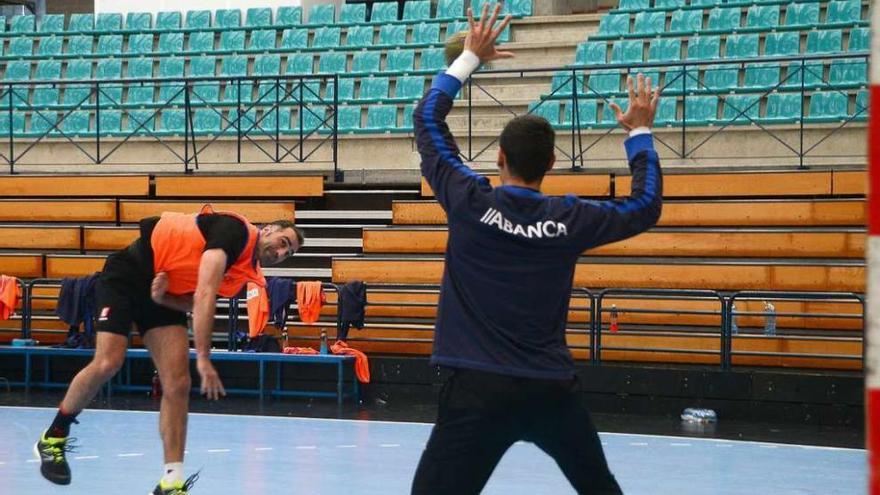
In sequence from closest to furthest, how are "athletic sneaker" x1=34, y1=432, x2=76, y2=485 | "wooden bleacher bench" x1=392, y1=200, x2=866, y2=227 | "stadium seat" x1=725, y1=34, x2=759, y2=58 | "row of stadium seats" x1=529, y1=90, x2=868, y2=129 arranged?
"athletic sneaker" x1=34, y1=432, x2=76, y2=485 < "wooden bleacher bench" x1=392, y1=200, x2=866, y2=227 < "row of stadium seats" x1=529, y1=90, x2=868, y2=129 < "stadium seat" x1=725, y1=34, x2=759, y2=58

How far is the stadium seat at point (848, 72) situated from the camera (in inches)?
582

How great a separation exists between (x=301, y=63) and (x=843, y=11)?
23.6ft

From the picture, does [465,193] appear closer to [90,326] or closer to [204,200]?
[90,326]

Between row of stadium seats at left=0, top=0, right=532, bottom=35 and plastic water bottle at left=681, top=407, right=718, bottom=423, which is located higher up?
row of stadium seats at left=0, top=0, right=532, bottom=35

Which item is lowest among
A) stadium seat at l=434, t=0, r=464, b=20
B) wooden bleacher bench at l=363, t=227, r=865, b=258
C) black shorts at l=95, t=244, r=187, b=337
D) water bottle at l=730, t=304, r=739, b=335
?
water bottle at l=730, t=304, r=739, b=335

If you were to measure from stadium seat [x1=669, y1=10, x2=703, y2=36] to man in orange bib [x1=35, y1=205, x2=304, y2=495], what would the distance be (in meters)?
11.0

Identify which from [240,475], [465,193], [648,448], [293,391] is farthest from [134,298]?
[293,391]

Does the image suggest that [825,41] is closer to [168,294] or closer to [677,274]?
[677,274]

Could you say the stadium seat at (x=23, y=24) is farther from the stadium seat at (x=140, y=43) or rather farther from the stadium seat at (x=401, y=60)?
the stadium seat at (x=401, y=60)

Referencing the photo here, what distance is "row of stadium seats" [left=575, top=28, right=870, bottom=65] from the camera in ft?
51.1

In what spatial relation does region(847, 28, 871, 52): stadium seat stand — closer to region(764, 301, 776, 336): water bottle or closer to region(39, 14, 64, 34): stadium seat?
region(764, 301, 776, 336): water bottle

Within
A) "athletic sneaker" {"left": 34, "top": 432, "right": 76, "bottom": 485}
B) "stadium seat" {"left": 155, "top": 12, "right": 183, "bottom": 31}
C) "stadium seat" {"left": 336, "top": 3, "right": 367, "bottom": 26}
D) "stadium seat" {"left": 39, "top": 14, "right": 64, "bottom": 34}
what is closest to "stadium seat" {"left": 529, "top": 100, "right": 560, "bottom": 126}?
"stadium seat" {"left": 336, "top": 3, "right": 367, "bottom": 26}

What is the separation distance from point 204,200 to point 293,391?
2.87 m

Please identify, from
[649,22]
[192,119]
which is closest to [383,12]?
[192,119]
